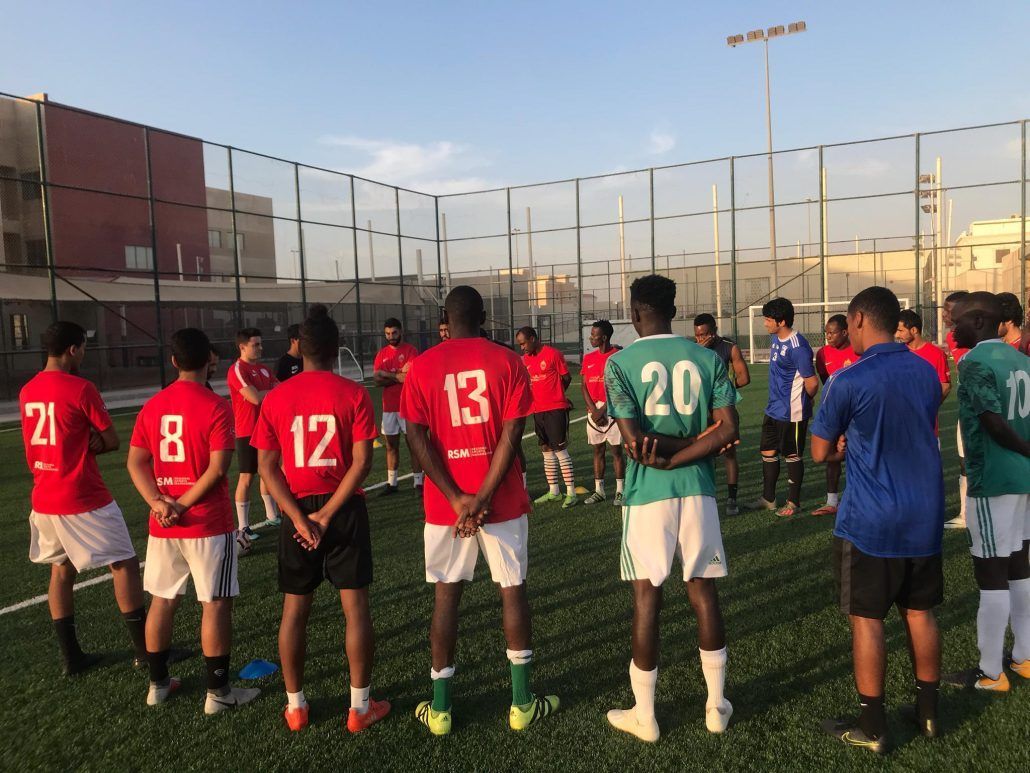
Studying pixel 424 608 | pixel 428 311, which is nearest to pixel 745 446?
pixel 424 608

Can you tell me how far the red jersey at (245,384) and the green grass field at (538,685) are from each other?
→ 131cm

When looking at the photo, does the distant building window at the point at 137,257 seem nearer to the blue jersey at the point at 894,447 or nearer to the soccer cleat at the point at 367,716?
the soccer cleat at the point at 367,716

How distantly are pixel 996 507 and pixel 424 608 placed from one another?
3.48m

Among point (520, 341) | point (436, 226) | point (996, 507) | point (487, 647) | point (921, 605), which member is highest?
point (436, 226)

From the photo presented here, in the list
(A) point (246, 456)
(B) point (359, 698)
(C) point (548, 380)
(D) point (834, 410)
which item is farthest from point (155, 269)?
(D) point (834, 410)

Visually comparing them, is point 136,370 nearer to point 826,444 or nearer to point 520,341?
point 520,341

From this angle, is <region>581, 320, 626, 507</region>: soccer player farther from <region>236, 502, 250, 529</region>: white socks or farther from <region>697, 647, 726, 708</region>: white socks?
<region>697, 647, 726, 708</region>: white socks

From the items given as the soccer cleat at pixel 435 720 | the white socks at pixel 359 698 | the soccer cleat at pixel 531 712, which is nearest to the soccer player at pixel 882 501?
the soccer cleat at pixel 531 712

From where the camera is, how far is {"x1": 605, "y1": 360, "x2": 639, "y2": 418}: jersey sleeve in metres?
3.14

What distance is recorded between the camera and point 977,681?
11.7 feet

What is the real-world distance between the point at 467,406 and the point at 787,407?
482 cm

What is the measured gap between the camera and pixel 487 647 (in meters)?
4.23

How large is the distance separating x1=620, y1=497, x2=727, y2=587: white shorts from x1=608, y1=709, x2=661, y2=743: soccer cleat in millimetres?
671

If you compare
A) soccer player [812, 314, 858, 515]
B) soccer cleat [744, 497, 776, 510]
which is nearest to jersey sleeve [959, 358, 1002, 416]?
soccer player [812, 314, 858, 515]
